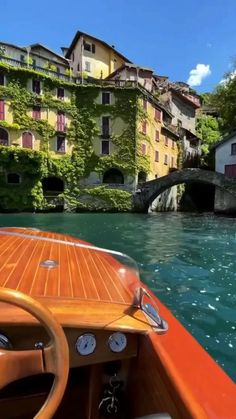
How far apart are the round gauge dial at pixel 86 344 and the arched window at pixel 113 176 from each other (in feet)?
103

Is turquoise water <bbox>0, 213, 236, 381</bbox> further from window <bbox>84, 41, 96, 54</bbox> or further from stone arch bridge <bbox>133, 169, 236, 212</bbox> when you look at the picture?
window <bbox>84, 41, 96, 54</bbox>

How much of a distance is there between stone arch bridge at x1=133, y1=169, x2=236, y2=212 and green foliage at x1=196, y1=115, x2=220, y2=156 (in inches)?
811

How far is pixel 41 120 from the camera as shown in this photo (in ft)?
100

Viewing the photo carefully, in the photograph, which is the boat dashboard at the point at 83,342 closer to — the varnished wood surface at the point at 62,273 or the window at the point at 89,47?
the varnished wood surface at the point at 62,273

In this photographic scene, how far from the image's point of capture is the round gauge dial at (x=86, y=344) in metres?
1.85

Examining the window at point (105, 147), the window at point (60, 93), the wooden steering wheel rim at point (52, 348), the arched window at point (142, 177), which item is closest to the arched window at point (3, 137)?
the window at point (60, 93)

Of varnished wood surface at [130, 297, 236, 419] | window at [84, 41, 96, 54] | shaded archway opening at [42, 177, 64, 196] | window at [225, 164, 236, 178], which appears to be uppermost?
window at [84, 41, 96, 54]

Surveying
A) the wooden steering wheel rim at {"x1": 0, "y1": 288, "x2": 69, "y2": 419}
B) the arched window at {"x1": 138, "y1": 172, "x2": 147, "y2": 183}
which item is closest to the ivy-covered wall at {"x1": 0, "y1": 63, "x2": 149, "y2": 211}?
the arched window at {"x1": 138, "y1": 172, "x2": 147, "y2": 183}

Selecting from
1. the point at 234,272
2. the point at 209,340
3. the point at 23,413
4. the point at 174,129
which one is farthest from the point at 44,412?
the point at 174,129

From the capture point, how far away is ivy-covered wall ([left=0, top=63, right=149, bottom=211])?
28438mm

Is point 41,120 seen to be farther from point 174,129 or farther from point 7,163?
point 174,129

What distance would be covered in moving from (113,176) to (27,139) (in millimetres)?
8680

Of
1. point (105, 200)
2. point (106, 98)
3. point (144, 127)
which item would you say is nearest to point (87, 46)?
point (106, 98)

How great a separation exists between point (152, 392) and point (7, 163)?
28.1m
